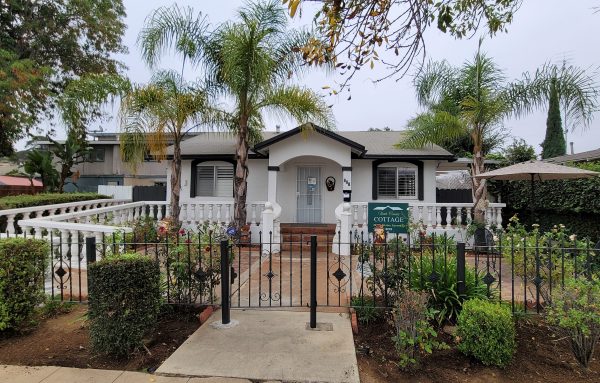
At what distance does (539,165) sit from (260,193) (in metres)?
8.67

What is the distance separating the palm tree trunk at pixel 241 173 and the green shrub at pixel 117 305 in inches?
269

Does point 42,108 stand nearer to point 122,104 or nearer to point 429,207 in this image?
point 122,104

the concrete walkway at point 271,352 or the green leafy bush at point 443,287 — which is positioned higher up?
the green leafy bush at point 443,287

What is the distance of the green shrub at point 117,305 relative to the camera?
3709mm

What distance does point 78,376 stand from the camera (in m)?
3.44

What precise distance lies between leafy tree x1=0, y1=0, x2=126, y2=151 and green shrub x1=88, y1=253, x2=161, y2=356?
1411 cm

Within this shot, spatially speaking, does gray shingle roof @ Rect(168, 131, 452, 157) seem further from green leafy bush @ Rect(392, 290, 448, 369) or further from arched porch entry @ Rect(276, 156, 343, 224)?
green leafy bush @ Rect(392, 290, 448, 369)

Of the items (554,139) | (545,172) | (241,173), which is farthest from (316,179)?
(554,139)

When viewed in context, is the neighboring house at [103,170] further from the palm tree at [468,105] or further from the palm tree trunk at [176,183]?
the palm tree at [468,105]

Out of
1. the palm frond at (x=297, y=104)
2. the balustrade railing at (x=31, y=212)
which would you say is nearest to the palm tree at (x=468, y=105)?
the palm frond at (x=297, y=104)

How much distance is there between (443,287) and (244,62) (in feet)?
24.1

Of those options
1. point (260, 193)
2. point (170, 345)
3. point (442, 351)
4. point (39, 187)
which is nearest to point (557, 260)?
point (442, 351)

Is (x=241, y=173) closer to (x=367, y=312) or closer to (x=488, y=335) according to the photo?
(x=367, y=312)

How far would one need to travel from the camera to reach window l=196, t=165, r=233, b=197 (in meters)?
13.1
